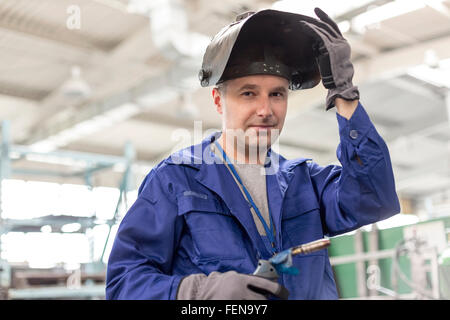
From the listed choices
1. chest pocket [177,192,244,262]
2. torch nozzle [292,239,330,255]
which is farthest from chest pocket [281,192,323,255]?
torch nozzle [292,239,330,255]

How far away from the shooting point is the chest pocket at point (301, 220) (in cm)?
108

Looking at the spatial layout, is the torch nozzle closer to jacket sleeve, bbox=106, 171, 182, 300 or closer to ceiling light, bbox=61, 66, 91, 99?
jacket sleeve, bbox=106, 171, 182, 300

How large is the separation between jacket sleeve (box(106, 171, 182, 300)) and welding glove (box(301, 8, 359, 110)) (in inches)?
16.1

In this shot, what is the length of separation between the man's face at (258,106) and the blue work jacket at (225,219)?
11cm

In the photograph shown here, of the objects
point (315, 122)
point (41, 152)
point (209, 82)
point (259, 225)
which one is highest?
point (315, 122)

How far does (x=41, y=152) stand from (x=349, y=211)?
3602 mm

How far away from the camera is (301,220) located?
1106 millimetres

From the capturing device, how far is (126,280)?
37.5 inches

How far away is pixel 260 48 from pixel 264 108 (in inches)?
5.8

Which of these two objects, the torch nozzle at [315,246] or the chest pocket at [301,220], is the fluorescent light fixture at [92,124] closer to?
the chest pocket at [301,220]

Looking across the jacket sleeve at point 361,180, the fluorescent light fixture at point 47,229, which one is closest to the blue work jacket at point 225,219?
the jacket sleeve at point 361,180

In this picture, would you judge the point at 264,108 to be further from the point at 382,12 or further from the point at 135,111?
the point at 135,111
